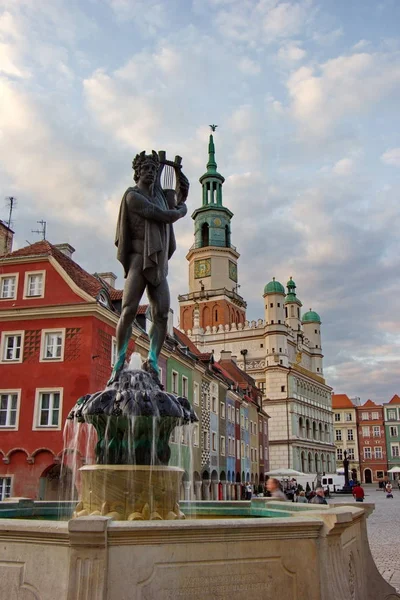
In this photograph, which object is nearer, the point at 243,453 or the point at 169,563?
the point at 169,563

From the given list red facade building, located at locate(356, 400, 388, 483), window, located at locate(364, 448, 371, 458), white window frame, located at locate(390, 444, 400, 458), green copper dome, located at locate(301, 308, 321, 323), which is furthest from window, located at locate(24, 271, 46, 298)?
window, located at locate(364, 448, 371, 458)

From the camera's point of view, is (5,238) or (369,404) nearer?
(5,238)

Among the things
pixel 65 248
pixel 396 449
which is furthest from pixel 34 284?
pixel 396 449

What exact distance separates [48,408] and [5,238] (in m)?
13.4

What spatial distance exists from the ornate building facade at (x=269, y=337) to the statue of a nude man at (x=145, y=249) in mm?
66292

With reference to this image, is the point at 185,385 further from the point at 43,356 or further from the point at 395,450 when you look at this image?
the point at 395,450

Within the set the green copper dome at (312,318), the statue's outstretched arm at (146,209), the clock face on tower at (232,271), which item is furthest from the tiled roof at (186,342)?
the green copper dome at (312,318)

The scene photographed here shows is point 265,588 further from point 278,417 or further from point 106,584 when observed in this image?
point 278,417

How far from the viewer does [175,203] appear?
29.0 ft

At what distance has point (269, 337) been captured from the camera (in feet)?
263

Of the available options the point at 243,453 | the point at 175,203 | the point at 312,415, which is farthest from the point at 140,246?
the point at 312,415

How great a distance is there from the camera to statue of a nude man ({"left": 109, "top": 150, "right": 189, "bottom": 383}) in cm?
825

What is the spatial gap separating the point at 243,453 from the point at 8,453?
2932 cm

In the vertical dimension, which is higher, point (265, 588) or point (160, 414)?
point (160, 414)
